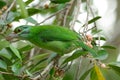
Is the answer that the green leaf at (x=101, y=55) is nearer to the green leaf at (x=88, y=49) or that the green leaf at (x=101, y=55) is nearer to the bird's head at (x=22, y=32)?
the green leaf at (x=88, y=49)

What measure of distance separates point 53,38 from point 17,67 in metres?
0.25

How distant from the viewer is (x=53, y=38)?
1.88 metres

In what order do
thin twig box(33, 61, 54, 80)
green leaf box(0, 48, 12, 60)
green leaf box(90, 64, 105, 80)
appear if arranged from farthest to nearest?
1. green leaf box(0, 48, 12, 60)
2. green leaf box(90, 64, 105, 80)
3. thin twig box(33, 61, 54, 80)

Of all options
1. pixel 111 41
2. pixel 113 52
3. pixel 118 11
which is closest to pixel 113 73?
pixel 113 52

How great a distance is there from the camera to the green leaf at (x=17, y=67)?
5.87ft

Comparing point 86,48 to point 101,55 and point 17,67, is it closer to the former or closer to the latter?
point 101,55

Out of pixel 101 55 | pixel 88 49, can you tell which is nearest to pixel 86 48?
pixel 88 49

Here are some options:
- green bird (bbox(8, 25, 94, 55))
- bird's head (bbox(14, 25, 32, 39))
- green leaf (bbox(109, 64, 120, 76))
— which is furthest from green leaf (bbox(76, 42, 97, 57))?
bird's head (bbox(14, 25, 32, 39))

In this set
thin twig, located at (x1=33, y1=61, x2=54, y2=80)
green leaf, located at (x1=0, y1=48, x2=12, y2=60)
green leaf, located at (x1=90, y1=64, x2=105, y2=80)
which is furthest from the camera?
green leaf, located at (x1=0, y1=48, x2=12, y2=60)

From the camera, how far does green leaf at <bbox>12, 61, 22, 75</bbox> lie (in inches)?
70.4

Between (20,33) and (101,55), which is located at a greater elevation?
(20,33)

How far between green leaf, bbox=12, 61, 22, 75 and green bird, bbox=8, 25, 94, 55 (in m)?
0.15

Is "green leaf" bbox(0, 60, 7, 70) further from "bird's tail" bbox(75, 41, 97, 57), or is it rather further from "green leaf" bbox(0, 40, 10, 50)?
"bird's tail" bbox(75, 41, 97, 57)

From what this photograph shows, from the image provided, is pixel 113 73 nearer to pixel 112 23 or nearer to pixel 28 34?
pixel 28 34
